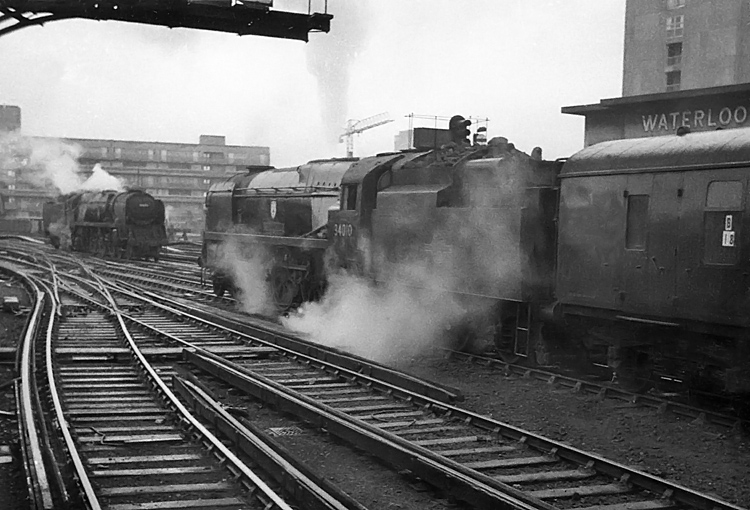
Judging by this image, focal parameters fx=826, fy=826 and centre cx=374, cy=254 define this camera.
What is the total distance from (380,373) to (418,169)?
4.51m

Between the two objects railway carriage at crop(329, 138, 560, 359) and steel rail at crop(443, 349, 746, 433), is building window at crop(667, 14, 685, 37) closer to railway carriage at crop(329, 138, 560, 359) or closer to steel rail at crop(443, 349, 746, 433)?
railway carriage at crop(329, 138, 560, 359)

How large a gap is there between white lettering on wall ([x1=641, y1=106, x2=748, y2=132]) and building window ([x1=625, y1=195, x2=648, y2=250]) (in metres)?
14.9

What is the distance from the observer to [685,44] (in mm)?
45906

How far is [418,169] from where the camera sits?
13.9 meters

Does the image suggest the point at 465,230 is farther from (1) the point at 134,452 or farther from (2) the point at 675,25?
(2) the point at 675,25

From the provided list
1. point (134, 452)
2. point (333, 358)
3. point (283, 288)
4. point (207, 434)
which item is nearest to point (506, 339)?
point (333, 358)

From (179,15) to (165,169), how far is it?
76274mm

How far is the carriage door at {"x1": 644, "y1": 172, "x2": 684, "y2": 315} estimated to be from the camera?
8.70m

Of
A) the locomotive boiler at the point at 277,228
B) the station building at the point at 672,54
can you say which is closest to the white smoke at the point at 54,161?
the locomotive boiler at the point at 277,228

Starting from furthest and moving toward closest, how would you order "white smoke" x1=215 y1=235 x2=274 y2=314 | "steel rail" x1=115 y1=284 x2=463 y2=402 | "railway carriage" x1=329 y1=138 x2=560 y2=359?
"white smoke" x1=215 y1=235 x2=274 y2=314, "railway carriage" x1=329 y1=138 x2=560 y2=359, "steel rail" x1=115 y1=284 x2=463 y2=402

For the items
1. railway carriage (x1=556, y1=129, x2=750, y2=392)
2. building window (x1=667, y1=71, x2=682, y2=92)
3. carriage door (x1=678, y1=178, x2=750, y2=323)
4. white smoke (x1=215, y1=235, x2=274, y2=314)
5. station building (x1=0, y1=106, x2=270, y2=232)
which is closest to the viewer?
carriage door (x1=678, y1=178, x2=750, y2=323)

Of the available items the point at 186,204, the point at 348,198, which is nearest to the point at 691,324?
the point at 348,198

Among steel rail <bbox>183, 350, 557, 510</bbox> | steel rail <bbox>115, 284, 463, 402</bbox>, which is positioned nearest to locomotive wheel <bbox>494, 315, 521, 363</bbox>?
steel rail <bbox>115, 284, 463, 402</bbox>

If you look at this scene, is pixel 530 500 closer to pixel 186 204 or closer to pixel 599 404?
pixel 599 404
